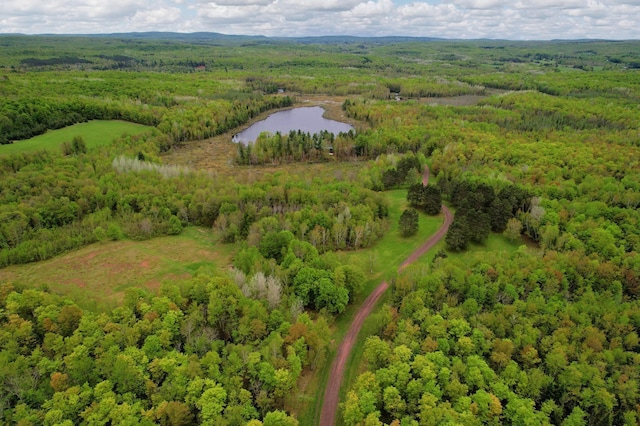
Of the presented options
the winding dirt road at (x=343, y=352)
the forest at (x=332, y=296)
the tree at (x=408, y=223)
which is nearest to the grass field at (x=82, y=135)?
the forest at (x=332, y=296)

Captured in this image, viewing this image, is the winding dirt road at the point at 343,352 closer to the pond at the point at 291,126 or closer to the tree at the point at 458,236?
the tree at the point at 458,236

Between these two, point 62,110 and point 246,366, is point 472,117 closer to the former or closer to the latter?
point 246,366

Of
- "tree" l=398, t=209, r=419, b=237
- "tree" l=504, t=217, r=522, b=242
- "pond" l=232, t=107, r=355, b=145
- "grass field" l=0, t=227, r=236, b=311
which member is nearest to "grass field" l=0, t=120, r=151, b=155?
"pond" l=232, t=107, r=355, b=145

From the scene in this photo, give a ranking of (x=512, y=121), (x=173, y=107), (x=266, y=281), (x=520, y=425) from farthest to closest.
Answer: (x=173, y=107) < (x=512, y=121) < (x=266, y=281) < (x=520, y=425)

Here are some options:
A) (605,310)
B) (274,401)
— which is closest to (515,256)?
(605,310)

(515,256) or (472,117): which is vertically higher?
(472,117)

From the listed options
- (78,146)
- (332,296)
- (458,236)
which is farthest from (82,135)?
(458,236)

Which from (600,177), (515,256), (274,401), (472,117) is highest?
(472,117)
